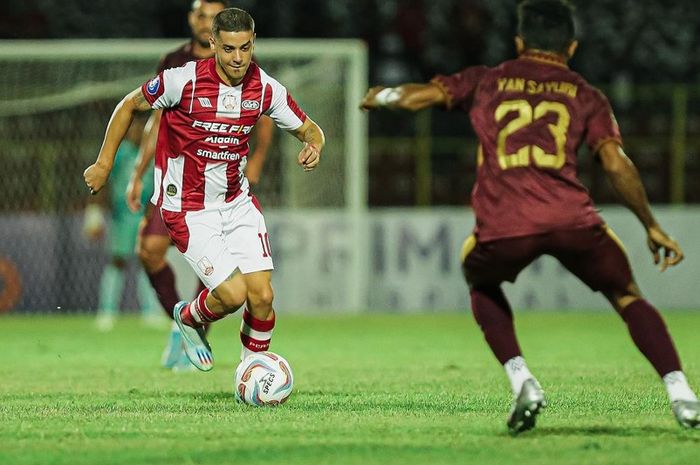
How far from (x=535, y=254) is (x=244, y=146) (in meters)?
2.04

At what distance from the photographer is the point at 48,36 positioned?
2020cm

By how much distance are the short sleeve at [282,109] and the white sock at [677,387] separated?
251 centimetres

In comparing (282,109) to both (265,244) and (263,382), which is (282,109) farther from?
(263,382)

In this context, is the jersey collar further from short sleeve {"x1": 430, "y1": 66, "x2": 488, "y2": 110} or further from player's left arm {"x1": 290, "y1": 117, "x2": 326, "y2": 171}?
player's left arm {"x1": 290, "y1": 117, "x2": 326, "y2": 171}

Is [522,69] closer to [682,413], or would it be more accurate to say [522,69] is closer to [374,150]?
[682,413]

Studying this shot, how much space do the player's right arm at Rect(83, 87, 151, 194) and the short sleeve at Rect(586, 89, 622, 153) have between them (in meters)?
2.33

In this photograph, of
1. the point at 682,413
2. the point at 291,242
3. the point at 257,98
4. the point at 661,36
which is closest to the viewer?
the point at 682,413

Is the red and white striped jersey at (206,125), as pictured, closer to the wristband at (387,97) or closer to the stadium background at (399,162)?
the wristband at (387,97)

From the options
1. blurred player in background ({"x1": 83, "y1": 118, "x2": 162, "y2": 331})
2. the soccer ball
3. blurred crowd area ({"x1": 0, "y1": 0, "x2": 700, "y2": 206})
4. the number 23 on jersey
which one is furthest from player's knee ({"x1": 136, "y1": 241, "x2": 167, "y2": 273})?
blurred crowd area ({"x1": 0, "y1": 0, "x2": 700, "y2": 206})

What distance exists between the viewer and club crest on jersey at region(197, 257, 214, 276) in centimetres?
680

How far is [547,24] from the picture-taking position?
18.3ft

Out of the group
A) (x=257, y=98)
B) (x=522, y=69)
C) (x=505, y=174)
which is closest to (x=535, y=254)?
(x=505, y=174)

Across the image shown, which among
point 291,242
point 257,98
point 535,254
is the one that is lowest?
point 291,242

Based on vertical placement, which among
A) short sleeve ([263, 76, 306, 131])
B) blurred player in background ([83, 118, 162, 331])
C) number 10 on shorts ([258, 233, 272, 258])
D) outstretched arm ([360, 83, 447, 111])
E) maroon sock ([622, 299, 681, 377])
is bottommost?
blurred player in background ([83, 118, 162, 331])
